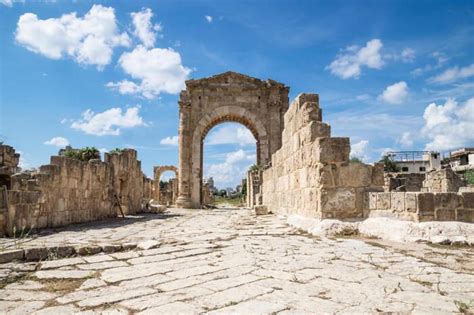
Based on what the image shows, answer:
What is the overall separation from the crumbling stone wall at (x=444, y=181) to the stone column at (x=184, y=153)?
13.0 m

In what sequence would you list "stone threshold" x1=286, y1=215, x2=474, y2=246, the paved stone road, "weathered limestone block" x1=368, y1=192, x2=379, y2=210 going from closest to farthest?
the paved stone road < "stone threshold" x1=286, y1=215, x2=474, y2=246 < "weathered limestone block" x1=368, y1=192, x2=379, y2=210

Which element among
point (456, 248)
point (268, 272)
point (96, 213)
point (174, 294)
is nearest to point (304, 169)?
point (456, 248)

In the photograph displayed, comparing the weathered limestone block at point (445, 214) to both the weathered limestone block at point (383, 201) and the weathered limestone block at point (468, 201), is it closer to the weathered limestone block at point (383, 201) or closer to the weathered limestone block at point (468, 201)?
the weathered limestone block at point (468, 201)

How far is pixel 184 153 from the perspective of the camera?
74.8 ft

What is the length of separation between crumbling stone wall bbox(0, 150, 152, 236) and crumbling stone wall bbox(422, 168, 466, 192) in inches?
428

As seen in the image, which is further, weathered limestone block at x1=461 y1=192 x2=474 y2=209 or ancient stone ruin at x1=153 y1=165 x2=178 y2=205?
ancient stone ruin at x1=153 y1=165 x2=178 y2=205

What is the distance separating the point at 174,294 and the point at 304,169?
15.5 feet

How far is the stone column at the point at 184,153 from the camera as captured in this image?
2238 centimetres

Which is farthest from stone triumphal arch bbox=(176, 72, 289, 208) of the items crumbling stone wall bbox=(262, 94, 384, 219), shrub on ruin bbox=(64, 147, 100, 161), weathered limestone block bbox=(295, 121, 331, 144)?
weathered limestone block bbox=(295, 121, 331, 144)

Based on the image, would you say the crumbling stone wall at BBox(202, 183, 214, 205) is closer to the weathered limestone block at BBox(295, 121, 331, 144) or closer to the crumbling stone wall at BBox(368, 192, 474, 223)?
the weathered limestone block at BBox(295, 121, 331, 144)

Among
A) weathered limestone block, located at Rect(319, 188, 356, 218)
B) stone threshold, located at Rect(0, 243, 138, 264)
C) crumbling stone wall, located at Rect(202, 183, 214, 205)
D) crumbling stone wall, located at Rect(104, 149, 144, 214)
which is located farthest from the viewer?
crumbling stone wall, located at Rect(202, 183, 214, 205)

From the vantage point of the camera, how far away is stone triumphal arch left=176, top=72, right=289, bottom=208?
75.1 feet

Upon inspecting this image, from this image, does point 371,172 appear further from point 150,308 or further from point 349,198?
point 150,308

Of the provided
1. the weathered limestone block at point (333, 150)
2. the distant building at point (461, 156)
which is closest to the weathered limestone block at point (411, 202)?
the weathered limestone block at point (333, 150)
